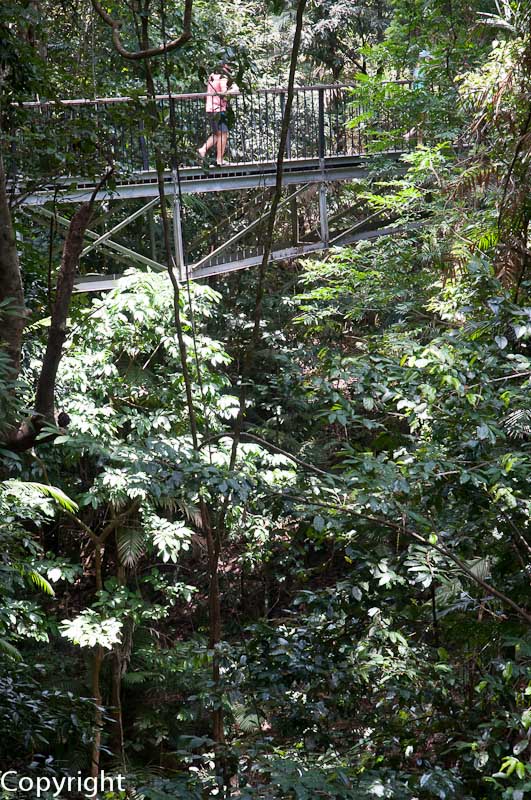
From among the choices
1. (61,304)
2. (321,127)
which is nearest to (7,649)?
(61,304)

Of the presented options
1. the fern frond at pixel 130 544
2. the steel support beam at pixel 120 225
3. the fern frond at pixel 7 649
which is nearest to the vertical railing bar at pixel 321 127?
the steel support beam at pixel 120 225

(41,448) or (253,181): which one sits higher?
(253,181)

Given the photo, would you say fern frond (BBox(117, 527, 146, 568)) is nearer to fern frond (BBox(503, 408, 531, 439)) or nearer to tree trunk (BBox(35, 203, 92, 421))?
tree trunk (BBox(35, 203, 92, 421))

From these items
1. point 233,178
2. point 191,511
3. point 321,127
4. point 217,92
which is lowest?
point 191,511

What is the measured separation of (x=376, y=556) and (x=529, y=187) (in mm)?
1789

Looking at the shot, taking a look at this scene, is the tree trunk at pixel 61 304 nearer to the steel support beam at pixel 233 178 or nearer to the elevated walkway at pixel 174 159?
the elevated walkway at pixel 174 159

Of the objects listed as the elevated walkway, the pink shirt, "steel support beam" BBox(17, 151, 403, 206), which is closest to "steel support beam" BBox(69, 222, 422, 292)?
the elevated walkway

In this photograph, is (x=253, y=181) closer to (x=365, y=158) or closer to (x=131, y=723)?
(x=365, y=158)

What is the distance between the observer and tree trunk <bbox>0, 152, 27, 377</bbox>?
129 inches

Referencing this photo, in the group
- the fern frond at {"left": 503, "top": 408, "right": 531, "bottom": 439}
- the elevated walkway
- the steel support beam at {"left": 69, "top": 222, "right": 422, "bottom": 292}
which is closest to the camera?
the fern frond at {"left": 503, "top": 408, "right": 531, "bottom": 439}

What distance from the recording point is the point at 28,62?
3.61 meters

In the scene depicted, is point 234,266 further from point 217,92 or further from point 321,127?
point 217,92

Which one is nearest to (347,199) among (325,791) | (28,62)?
(28,62)

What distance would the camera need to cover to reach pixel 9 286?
11.0 feet
